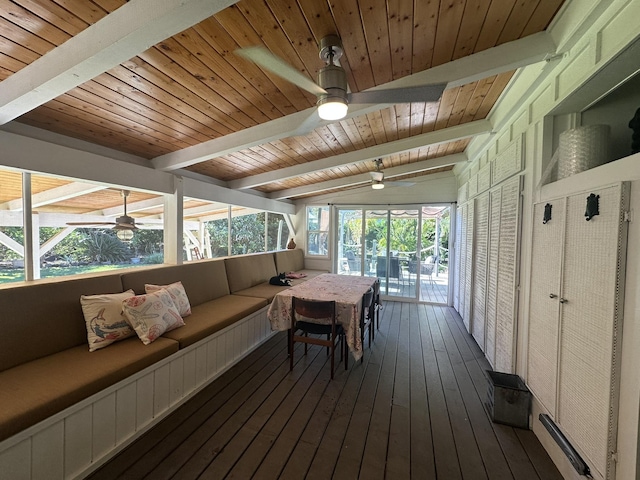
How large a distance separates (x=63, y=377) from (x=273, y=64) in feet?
6.96

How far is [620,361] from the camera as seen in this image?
1.25 metres

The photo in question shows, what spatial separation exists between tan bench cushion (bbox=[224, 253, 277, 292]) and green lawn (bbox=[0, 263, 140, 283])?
124 centimetres

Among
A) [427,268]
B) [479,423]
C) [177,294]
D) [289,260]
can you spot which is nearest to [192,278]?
[177,294]

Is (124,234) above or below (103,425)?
above

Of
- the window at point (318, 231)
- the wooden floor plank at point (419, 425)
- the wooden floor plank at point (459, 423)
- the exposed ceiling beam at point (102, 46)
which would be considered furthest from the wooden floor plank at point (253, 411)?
the window at point (318, 231)

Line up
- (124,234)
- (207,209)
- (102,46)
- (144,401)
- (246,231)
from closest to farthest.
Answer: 1. (102,46)
2. (144,401)
3. (124,234)
4. (207,209)
5. (246,231)

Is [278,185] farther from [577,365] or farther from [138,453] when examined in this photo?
[577,365]

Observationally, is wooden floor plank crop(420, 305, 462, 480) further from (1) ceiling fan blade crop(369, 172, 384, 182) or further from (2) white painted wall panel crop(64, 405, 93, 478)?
(1) ceiling fan blade crop(369, 172, 384, 182)

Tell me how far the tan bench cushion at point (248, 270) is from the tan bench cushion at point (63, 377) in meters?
1.80

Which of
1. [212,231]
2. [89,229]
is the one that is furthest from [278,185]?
[89,229]

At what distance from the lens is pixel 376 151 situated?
136 inches

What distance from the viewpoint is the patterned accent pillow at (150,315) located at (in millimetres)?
2025

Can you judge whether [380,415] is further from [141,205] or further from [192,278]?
[141,205]

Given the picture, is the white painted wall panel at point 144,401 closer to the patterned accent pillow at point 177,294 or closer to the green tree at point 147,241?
the patterned accent pillow at point 177,294
